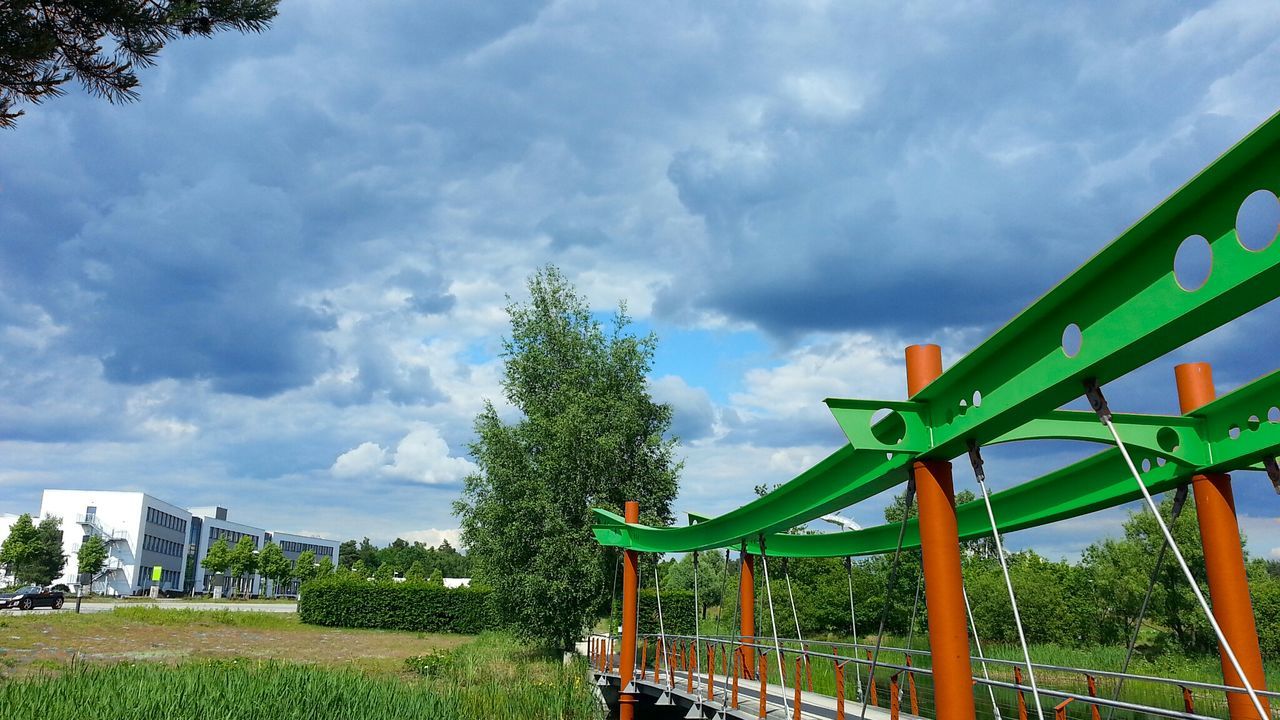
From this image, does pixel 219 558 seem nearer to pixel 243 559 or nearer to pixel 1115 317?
pixel 243 559

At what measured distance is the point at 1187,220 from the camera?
4.00 m

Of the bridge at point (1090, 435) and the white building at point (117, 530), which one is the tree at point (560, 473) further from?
the white building at point (117, 530)

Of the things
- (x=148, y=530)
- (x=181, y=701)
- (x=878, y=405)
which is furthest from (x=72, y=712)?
(x=148, y=530)

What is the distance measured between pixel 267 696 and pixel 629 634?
267 inches

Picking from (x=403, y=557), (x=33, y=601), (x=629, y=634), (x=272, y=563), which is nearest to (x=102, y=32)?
(x=629, y=634)

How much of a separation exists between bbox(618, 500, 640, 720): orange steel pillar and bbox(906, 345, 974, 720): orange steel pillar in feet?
33.6

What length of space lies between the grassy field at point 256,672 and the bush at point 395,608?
1.49 metres

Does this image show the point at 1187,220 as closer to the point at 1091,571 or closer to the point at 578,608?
the point at 578,608

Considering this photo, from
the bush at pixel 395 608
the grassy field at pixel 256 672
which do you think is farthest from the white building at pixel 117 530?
the grassy field at pixel 256 672

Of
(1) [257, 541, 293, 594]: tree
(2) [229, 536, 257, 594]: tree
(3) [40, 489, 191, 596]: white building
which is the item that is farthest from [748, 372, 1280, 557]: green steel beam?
(3) [40, 489, 191, 596]: white building

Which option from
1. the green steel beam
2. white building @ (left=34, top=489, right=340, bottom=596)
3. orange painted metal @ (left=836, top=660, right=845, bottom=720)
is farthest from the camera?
white building @ (left=34, top=489, right=340, bottom=596)

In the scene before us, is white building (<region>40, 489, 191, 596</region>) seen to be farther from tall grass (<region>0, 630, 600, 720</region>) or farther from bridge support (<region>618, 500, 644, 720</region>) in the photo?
bridge support (<region>618, 500, 644, 720</region>)

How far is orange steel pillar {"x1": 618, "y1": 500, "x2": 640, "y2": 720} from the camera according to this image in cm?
1515

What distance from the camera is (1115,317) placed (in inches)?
176
